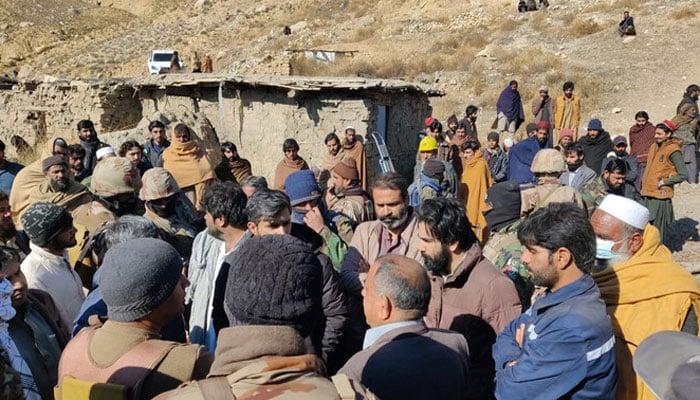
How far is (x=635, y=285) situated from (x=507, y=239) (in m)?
1.31

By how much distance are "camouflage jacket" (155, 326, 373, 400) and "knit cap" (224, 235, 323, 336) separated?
2.6 inches

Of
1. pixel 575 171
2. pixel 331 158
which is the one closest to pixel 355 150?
pixel 331 158

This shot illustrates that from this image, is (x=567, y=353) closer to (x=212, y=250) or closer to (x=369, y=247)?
(x=369, y=247)

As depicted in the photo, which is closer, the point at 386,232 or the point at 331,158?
the point at 386,232

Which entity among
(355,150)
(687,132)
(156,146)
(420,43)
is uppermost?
(420,43)

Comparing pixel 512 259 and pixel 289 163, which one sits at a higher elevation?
pixel 289 163

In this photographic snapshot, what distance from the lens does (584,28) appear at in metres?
20.6

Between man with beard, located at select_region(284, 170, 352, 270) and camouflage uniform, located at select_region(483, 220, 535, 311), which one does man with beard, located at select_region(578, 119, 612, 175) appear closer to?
camouflage uniform, located at select_region(483, 220, 535, 311)

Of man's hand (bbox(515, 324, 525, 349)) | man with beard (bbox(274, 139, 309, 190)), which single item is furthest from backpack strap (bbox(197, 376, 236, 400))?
man with beard (bbox(274, 139, 309, 190))

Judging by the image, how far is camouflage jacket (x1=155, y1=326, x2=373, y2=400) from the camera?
A: 147 centimetres

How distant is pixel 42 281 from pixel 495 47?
64.6 ft

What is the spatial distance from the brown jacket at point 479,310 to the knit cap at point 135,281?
4.23ft

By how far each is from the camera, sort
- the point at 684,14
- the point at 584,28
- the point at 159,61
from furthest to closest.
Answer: the point at 159,61 → the point at 584,28 → the point at 684,14

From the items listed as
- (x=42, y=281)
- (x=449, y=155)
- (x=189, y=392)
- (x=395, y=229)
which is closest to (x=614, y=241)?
(x=395, y=229)
